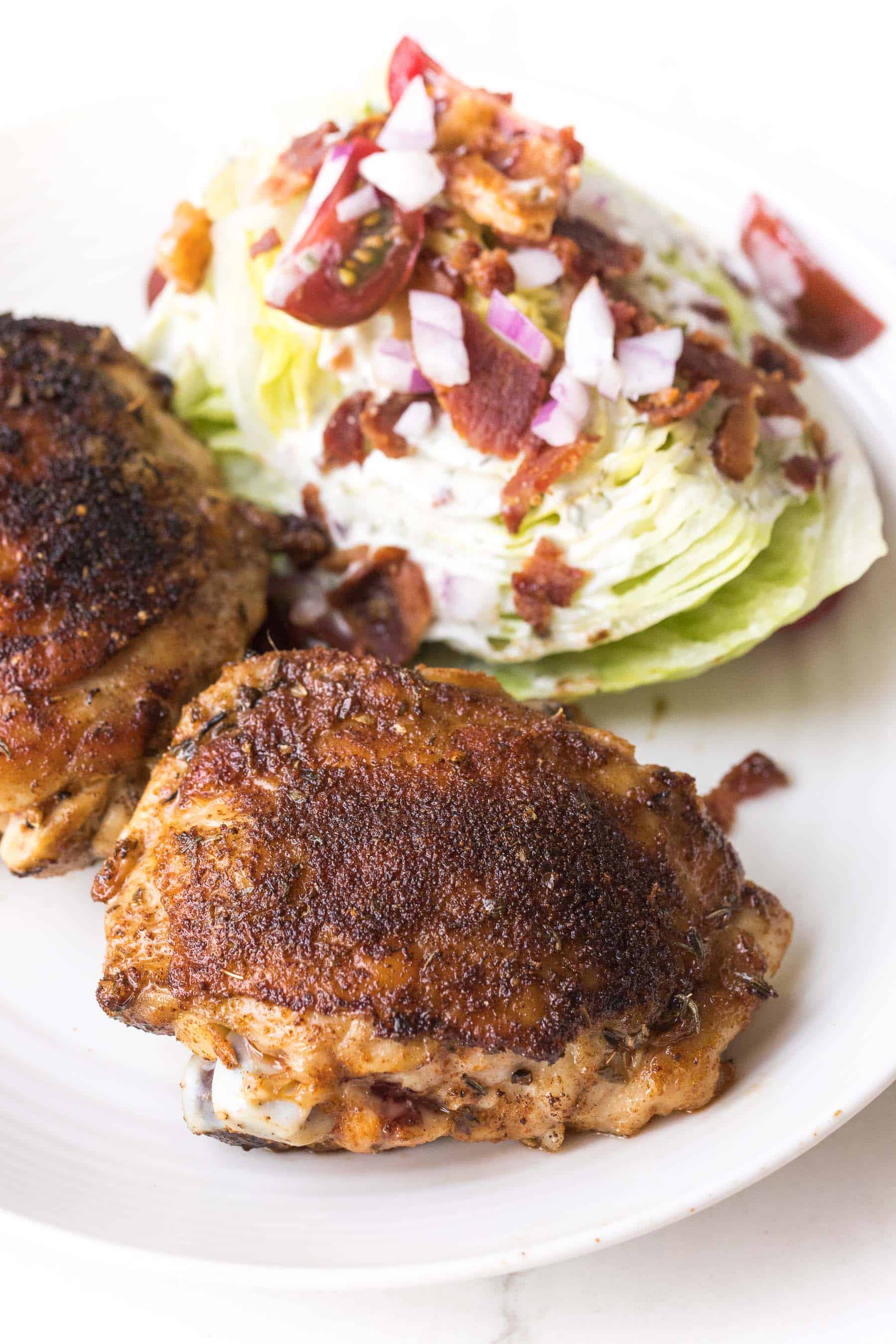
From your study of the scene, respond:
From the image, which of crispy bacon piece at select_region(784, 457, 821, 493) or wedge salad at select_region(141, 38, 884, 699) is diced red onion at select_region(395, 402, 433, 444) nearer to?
wedge salad at select_region(141, 38, 884, 699)

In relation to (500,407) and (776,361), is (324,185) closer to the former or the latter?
(500,407)

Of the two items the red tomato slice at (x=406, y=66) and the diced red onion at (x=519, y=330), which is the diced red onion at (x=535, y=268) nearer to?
the diced red onion at (x=519, y=330)

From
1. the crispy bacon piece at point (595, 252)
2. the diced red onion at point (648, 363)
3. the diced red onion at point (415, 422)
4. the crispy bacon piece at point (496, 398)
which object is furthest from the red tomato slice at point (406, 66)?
the diced red onion at point (648, 363)

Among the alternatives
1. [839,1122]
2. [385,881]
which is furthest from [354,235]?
[839,1122]

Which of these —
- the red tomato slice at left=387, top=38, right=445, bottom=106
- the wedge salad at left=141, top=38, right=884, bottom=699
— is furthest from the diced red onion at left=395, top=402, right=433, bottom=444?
the red tomato slice at left=387, top=38, right=445, bottom=106

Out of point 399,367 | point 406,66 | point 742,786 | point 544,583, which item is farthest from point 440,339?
point 742,786

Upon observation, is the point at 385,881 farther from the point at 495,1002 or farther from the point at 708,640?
the point at 708,640
